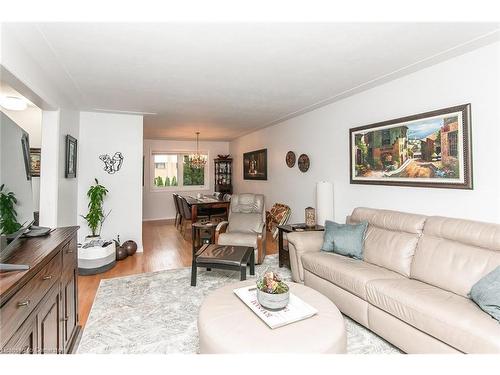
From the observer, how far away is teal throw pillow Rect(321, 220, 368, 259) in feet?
8.70

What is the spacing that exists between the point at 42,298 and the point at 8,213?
52cm

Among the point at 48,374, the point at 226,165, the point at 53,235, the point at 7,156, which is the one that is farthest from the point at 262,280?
the point at 226,165

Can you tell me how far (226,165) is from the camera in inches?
305

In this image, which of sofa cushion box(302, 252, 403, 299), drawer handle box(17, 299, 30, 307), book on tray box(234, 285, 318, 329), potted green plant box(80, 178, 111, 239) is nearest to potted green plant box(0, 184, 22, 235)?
drawer handle box(17, 299, 30, 307)

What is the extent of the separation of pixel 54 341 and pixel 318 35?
269 centimetres

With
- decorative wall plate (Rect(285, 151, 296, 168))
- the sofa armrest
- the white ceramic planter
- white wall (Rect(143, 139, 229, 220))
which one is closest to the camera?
the sofa armrest

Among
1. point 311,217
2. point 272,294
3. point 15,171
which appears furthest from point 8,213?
point 311,217

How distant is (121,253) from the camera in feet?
13.0

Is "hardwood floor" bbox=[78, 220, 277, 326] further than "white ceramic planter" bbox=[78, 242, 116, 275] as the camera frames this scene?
No

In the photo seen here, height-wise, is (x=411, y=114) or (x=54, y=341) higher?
(x=411, y=114)

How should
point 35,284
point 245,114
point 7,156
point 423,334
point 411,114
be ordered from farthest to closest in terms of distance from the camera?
point 245,114 → point 411,114 → point 423,334 → point 7,156 → point 35,284

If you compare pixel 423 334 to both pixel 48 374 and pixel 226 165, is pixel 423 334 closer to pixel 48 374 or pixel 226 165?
pixel 48 374

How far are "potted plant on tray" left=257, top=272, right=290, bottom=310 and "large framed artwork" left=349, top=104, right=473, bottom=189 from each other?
6.21ft

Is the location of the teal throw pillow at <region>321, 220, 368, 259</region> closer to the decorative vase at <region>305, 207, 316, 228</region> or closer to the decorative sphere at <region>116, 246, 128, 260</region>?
the decorative vase at <region>305, 207, 316, 228</region>
